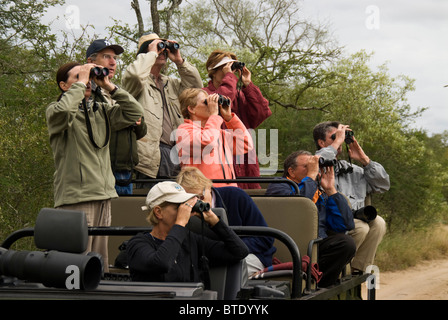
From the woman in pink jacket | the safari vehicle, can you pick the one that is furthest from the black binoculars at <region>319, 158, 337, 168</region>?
the safari vehicle

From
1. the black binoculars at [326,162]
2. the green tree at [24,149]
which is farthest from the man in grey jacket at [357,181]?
the green tree at [24,149]

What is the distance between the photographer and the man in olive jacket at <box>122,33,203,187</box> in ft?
18.8

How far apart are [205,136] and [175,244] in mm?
1846

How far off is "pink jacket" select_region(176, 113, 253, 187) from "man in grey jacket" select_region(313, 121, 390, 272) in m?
0.80

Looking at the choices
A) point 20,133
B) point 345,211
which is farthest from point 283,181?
point 20,133

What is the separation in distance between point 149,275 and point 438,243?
12.7 meters

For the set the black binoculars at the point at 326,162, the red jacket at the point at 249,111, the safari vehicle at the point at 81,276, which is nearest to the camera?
the safari vehicle at the point at 81,276

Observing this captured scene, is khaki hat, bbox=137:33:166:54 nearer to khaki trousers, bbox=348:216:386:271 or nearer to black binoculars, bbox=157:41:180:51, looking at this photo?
black binoculars, bbox=157:41:180:51

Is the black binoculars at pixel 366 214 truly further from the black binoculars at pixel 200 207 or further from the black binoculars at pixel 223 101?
the black binoculars at pixel 200 207

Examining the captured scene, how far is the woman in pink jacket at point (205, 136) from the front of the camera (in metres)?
5.32

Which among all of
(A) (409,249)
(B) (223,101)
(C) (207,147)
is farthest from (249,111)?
(A) (409,249)

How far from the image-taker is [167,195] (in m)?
3.66

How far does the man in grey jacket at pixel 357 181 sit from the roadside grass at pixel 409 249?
21.0 ft

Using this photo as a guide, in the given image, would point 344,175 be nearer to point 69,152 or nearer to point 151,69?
point 151,69
